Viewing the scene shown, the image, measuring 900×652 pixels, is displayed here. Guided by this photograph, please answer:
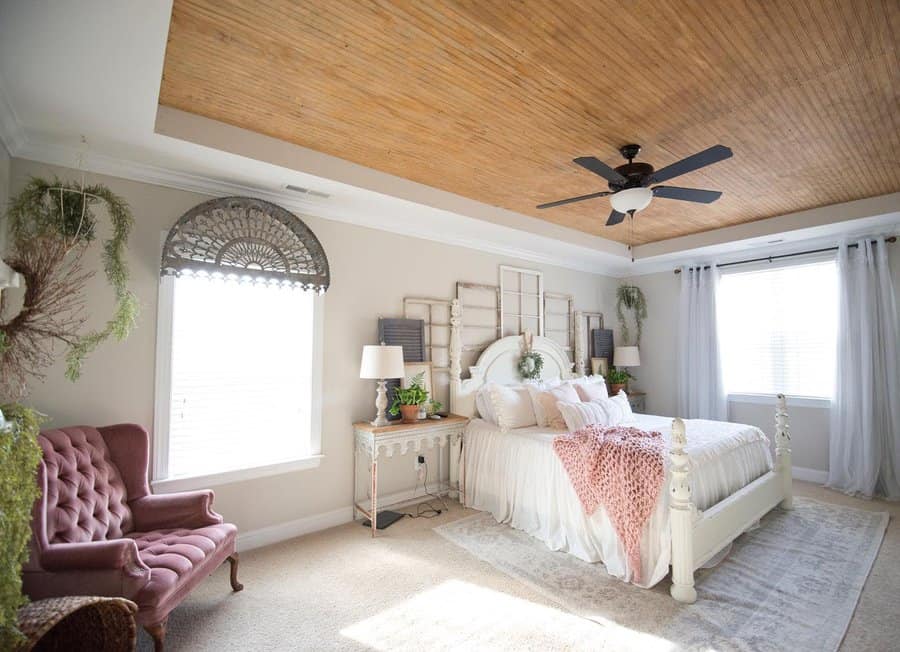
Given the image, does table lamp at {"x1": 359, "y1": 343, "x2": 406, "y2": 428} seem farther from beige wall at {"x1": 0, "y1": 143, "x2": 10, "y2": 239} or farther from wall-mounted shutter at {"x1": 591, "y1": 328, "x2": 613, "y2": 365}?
wall-mounted shutter at {"x1": 591, "y1": 328, "x2": 613, "y2": 365}

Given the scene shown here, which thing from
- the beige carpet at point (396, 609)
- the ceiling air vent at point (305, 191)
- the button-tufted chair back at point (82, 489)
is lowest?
the beige carpet at point (396, 609)

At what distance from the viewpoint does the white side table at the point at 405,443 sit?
10.7 feet

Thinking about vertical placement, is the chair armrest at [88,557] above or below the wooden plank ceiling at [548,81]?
below

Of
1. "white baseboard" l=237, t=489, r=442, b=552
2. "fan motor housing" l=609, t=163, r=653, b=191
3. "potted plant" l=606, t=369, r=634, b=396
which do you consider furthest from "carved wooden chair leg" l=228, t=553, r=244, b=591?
"potted plant" l=606, t=369, r=634, b=396

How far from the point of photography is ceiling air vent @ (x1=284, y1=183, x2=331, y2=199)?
10.0 feet

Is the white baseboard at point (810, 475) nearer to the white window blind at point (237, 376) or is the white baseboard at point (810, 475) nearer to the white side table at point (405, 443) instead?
the white side table at point (405, 443)

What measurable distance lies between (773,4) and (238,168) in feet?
9.51

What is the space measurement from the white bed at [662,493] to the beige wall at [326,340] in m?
0.62

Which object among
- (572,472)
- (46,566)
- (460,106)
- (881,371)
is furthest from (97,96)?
(881,371)

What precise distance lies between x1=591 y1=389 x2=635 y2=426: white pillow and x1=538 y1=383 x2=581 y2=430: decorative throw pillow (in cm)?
26

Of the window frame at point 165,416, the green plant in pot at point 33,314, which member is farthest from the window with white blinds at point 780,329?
the green plant in pot at point 33,314

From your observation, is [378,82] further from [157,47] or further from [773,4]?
[773,4]

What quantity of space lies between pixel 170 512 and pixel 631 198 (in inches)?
129

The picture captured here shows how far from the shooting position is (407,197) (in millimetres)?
3402
